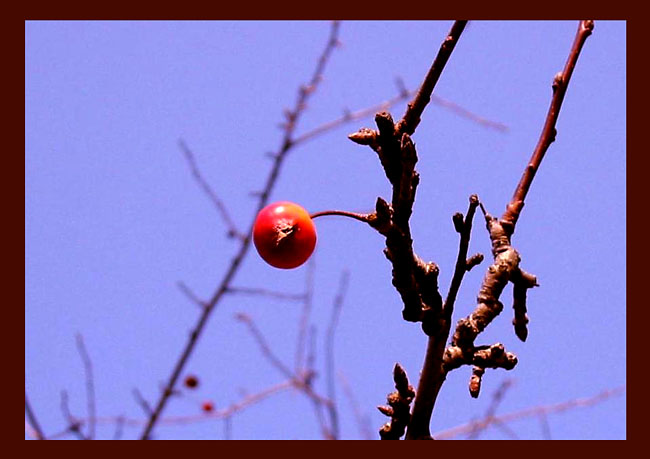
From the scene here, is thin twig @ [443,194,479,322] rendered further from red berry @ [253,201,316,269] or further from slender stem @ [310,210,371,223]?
red berry @ [253,201,316,269]

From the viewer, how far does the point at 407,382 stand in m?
1.55

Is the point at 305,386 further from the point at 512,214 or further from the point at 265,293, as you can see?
the point at 512,214

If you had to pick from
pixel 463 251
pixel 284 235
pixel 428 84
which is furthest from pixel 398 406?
pixel 428 84

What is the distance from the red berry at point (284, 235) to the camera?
5.74ft

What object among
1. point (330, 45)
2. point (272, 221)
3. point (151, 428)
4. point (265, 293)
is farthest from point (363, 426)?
point (272, 221)

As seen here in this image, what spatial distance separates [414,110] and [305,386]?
220cm

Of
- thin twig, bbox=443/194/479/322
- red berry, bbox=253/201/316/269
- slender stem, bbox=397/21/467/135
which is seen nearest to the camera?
slender stem, bbox=397/21/467/135

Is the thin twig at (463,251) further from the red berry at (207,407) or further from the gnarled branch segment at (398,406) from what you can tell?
the red berry at (207,407)

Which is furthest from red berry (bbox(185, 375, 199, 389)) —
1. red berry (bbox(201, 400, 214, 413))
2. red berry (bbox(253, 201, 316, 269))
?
red berry (bbox(253, 201, 316, 269))

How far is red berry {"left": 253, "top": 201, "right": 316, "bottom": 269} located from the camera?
1.75 meters

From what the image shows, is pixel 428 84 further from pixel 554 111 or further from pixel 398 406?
pixel 398 406

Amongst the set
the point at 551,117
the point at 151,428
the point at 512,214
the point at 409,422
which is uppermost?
the point at 551,117

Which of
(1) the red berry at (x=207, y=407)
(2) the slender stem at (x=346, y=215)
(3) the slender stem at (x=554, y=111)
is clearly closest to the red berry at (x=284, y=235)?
(2) the slender stem at (x=346, y=215)

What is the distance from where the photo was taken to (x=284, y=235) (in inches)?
68.4
